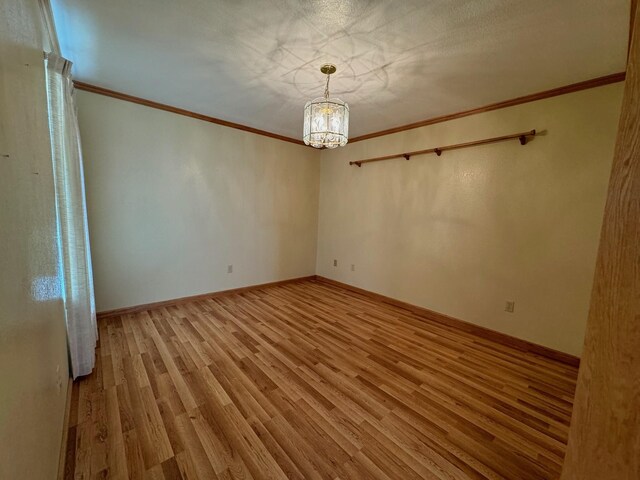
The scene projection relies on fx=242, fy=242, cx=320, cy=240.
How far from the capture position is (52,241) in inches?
51.0

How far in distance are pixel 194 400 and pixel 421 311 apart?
2771 millimetres

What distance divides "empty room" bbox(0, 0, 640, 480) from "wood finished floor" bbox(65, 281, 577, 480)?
2 centimetres

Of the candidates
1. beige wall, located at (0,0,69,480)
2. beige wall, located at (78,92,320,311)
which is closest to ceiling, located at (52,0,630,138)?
beige wall, located at (78,92,320,311)

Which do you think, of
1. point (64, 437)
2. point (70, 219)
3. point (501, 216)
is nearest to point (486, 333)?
point (501, 216)

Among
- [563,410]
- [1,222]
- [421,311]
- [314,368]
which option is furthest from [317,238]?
[1,222]

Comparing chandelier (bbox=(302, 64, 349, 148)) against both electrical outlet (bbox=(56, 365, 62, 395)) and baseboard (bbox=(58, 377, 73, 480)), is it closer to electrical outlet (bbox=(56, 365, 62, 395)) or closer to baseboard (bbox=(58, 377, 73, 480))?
electrical outlet (bbox=(56, 365, 62, 395))

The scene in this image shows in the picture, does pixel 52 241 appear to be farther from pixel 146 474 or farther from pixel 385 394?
pixel 385 394

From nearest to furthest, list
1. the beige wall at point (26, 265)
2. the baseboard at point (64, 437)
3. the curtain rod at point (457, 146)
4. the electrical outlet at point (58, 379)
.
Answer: the beige wall at point (26, 265)
the baseboard at point (64, 437)
the electrical outlet at point (58, 379)
the curtain rod at point (457, 146)

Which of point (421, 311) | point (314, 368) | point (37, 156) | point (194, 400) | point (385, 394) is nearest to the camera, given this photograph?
point (37, 156)

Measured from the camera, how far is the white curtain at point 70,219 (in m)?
1.54

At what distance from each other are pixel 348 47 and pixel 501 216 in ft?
7.50

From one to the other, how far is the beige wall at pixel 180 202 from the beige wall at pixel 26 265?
170 cm

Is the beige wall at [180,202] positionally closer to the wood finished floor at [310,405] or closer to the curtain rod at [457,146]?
the wood finished floor at [310,405]

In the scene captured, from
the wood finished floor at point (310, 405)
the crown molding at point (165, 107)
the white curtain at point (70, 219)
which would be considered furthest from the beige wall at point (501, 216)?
the white curtain at point (70, 219)
